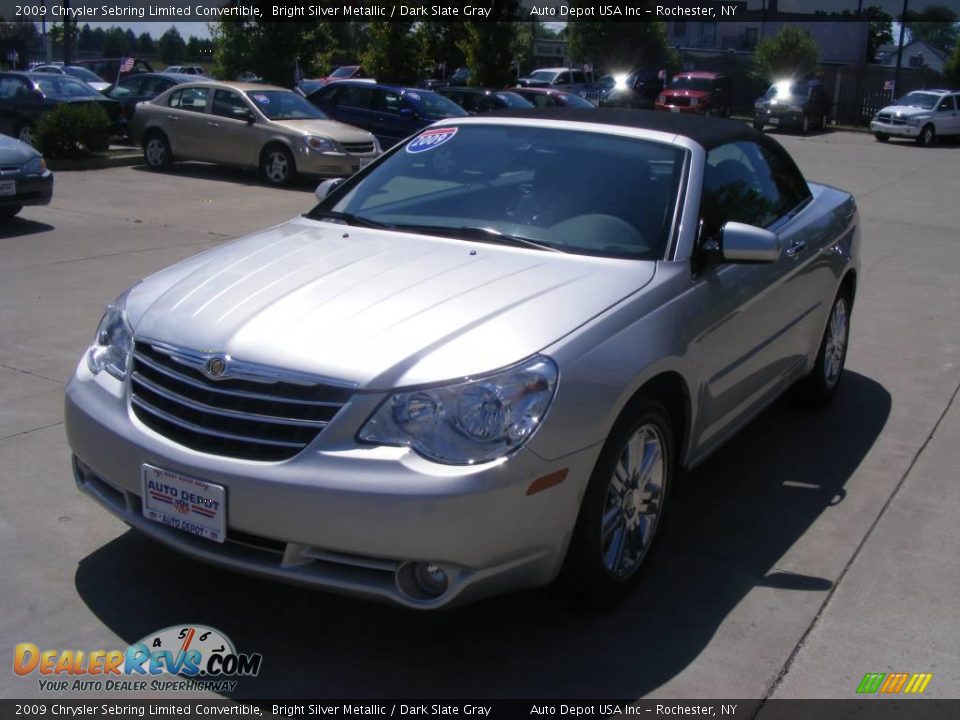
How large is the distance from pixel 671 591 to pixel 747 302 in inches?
51.3

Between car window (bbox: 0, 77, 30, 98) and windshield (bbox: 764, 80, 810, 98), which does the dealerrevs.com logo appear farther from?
windshield (bbox: 764, 80, 810, 98)

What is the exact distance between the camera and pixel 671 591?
4031mm

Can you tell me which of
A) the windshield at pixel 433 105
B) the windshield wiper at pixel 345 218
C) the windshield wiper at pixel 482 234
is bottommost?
the windshield at pixel 433 105

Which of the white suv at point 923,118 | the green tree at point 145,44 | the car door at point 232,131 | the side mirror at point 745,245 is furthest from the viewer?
the green tree at point 145,44

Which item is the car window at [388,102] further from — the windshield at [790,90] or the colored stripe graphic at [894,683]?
the windshield at [790,90]

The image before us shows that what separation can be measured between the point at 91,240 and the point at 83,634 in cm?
766

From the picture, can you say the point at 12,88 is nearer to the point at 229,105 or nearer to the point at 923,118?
the point at 229,105

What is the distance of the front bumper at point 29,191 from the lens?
1069cm

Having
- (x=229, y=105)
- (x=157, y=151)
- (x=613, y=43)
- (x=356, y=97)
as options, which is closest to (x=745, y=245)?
(x=229, y=105)

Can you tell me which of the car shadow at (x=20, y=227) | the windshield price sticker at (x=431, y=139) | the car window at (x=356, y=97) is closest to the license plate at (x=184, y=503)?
the windshield price sticker at (x=431, y=139)

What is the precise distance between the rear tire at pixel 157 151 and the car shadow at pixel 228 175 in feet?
0.38

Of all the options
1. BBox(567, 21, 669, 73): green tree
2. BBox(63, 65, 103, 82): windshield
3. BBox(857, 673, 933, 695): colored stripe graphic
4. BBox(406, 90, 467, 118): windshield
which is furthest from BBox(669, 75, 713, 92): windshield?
BBox(857, 673, 933, 695): colored stripe graphic

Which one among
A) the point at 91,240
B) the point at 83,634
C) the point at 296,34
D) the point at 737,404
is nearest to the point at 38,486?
the point at 83,634

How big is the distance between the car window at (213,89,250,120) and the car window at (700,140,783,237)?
1223 cm
